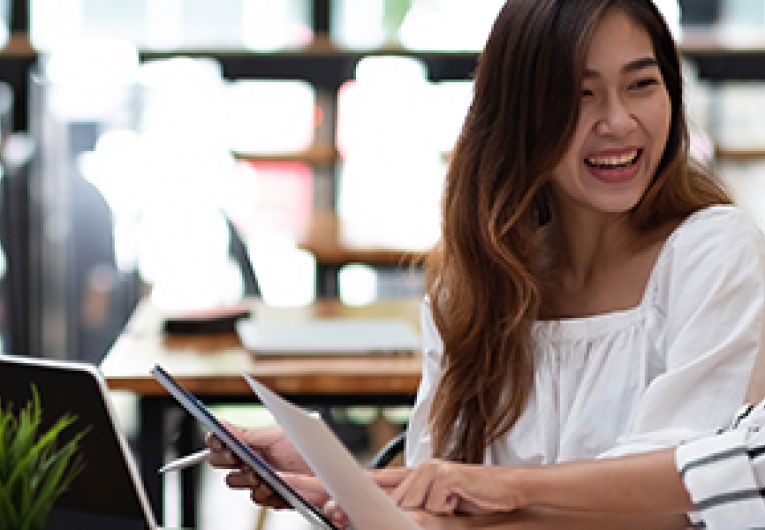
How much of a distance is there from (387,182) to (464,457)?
383 cm

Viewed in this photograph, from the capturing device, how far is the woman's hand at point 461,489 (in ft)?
6.56

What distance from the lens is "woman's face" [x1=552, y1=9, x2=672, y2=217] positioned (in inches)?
86.6

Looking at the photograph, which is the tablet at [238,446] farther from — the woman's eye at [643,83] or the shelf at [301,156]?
the shelf at [301,156]

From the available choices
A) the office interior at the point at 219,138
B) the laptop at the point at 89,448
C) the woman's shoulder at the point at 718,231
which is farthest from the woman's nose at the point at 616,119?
the office interior at the point at 219,138

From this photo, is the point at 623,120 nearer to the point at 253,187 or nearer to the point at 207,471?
the point at 207,471

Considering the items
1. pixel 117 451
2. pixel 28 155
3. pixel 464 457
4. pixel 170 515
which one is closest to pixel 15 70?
pixel 28 155

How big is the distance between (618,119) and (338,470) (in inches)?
28.0

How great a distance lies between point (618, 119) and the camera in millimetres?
2195

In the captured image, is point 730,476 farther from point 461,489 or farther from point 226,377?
point 226,377

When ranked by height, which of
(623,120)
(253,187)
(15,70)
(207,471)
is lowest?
(207,471)

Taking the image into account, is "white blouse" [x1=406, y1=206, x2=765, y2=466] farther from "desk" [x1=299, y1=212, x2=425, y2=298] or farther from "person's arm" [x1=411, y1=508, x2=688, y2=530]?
"desk" [x1=299, y1=212, x2=425, y2=298]

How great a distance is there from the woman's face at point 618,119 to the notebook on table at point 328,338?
0.97 m

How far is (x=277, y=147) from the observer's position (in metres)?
6.29

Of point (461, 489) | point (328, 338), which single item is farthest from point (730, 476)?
point (328, 338)
